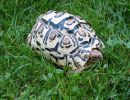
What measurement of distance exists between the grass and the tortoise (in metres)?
0.07

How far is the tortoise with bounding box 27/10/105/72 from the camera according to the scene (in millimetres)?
3217

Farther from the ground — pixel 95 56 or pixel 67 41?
pixel 67 41

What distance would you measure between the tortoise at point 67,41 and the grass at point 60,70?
71 mm

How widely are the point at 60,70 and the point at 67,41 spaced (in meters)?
Result: 0.25

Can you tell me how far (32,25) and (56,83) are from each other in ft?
2.86

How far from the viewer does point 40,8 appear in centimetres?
394

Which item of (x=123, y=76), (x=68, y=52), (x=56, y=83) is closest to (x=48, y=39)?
(x=68, y=52)

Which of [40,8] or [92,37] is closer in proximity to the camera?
[92,37]

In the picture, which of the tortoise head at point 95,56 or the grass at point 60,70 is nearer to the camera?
the grass at point 60,70

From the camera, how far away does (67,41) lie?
3.25m

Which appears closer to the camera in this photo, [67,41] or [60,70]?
[60,70]

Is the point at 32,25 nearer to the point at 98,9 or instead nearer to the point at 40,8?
the point at 40,8

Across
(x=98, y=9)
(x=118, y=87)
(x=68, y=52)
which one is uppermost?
(x=98, y=9)

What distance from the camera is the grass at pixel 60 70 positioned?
292cm
